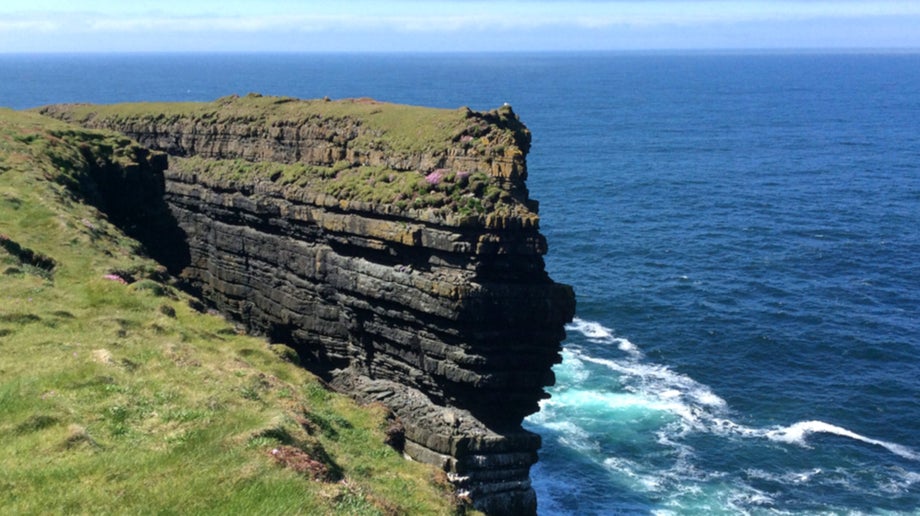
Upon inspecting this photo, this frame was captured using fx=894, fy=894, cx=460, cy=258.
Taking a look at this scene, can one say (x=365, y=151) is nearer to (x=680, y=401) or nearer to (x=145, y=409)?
(x=680, y=401)

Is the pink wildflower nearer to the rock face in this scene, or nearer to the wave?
the rock face

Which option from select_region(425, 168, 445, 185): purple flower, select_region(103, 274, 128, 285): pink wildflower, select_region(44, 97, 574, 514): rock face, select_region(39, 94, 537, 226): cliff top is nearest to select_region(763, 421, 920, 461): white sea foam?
select_region(44, 97, 574, 514): rock face

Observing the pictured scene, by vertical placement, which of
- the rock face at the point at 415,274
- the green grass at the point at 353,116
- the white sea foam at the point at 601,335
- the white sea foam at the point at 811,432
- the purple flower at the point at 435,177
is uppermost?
the green grass at the point at 353,116

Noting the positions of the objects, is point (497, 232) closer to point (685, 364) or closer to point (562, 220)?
point (685, 364)

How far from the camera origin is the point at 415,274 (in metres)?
41.6

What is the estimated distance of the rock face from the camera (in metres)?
40.2

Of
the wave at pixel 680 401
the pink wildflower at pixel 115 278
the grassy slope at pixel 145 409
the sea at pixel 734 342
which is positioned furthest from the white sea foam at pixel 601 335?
the pink wildflower at pixel 115 278

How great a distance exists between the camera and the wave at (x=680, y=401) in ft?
170

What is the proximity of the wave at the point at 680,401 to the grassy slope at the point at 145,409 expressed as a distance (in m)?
24.0

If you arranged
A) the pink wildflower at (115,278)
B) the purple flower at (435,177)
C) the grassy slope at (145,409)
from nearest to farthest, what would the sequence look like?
1. the grassy slope at (145,409)
2. the pink wildflower at (115,278)
3. the purple flower at (435,177)

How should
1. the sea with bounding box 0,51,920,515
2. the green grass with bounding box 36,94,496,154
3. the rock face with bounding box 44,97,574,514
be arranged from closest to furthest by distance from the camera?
the rock face with bounding box 44,97,574,514 → the green grass with bounding box 36,94,496,154 → the sea with bounding box 0,51,920,515

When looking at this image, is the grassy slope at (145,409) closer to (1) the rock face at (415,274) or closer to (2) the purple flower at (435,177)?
(1) the rock face at (415,274)

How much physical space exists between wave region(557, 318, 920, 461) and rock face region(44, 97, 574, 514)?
15.2 m

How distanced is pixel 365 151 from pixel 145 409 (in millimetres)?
28024
